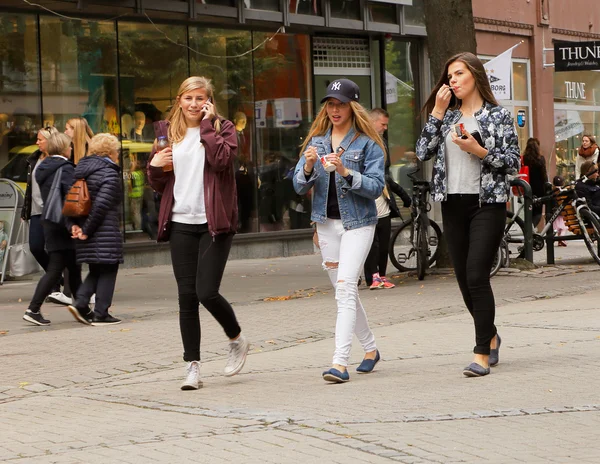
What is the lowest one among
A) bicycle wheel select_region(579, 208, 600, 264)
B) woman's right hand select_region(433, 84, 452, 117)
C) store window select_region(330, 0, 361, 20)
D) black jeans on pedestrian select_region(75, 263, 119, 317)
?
black jeans on pedestrian select_region(75, 263, 119, 317)

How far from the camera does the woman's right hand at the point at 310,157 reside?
7.62 meters

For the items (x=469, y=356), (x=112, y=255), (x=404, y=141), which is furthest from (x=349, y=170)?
(x=404, y=141)

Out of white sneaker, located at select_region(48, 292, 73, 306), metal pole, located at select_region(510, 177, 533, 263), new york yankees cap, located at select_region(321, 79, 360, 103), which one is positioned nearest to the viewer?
new york yankees cap, located at select_region(321, 79, 360, 103)

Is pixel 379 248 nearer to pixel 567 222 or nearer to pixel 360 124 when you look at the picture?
pixel 567 222

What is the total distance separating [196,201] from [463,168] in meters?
A: 1.67

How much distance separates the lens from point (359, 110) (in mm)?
7918

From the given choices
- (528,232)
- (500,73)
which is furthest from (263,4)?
(528,232)

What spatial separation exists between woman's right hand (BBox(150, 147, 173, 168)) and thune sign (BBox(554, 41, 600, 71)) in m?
16.6

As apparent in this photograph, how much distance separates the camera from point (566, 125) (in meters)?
28.4

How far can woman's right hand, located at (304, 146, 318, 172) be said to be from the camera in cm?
762

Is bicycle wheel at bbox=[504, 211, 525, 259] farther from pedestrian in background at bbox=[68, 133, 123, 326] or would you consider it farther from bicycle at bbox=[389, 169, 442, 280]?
pedestrian in background at bbox=[68, 133, 123, 326]

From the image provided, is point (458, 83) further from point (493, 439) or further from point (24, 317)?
point (24, 317)

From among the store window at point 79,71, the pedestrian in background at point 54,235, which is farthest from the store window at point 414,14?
the pedestrian in background at point 54,235

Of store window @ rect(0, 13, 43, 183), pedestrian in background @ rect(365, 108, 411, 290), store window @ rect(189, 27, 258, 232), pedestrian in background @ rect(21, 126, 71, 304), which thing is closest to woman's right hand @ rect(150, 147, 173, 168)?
pedestrian in background @ rect(21, 126, 71, 304)
